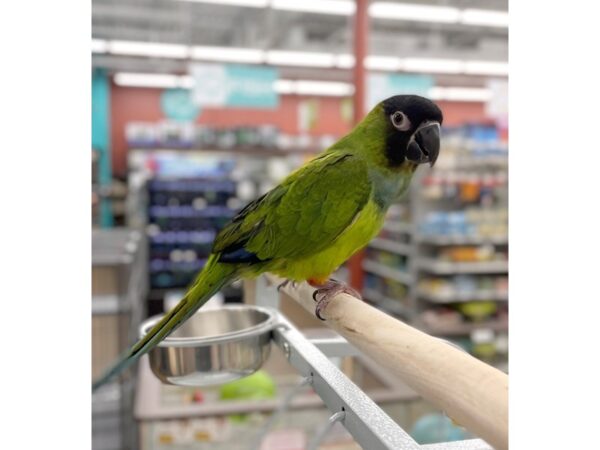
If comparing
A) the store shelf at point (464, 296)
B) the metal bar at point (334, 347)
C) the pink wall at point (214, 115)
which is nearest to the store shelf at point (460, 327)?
the store shelf at point (464, 296)

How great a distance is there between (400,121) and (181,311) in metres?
0.64

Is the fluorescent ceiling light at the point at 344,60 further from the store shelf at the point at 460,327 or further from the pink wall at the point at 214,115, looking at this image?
the store shelf at the point at 460,327

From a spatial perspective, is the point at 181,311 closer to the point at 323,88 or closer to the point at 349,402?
the point at 349,402

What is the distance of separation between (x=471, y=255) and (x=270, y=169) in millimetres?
4896

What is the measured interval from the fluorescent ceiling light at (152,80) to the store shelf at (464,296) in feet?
29.6

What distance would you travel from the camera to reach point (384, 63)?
36.9 feet

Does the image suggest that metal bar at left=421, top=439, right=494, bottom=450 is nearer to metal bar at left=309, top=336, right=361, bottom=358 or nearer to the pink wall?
metal bar at left=309, top=336, right=361, bottom=358

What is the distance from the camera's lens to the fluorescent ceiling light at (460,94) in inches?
546

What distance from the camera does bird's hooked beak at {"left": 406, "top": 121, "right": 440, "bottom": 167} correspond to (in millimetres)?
1062

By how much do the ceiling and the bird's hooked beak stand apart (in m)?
9.18

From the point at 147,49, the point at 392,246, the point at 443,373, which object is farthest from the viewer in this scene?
the point at 147,49

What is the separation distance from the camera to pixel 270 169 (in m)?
9.38

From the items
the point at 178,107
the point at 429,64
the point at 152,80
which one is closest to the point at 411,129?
the point at 178,107
